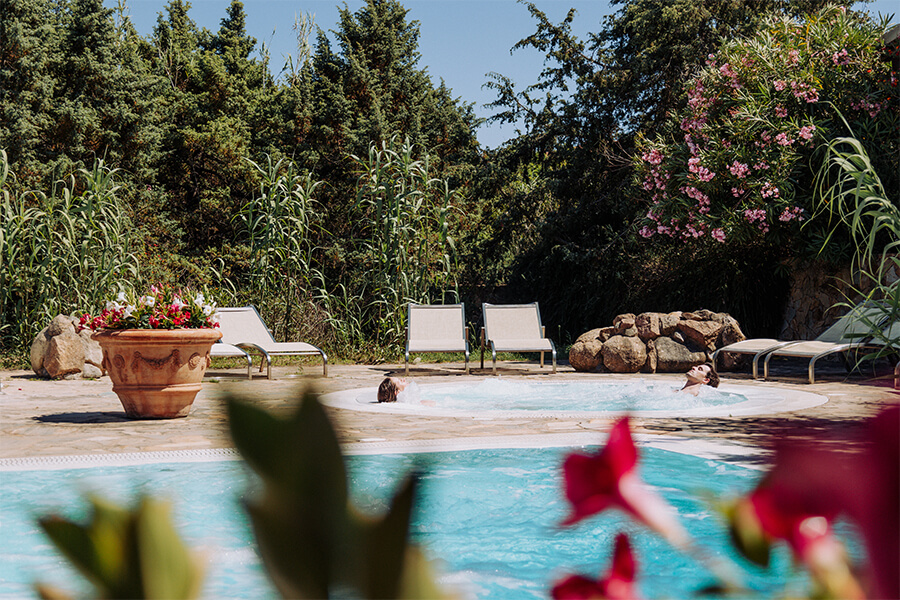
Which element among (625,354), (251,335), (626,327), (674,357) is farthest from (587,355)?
(251,335)

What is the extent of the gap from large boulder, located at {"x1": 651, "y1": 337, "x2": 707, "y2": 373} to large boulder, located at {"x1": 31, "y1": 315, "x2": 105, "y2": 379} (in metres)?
6.71

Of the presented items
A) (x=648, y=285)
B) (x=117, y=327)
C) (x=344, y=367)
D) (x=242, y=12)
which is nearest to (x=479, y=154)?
(x=648, y=285)

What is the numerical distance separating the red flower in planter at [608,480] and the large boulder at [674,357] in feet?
32.0

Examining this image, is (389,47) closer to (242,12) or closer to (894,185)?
(242,12)

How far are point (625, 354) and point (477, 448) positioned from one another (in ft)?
18.3

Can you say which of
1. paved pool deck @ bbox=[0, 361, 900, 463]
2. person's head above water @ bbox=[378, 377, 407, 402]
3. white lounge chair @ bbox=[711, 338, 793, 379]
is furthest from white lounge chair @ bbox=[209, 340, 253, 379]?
white lounge chair @ bbox=[711, 338, 793, 379]

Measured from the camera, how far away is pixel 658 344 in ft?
31.8

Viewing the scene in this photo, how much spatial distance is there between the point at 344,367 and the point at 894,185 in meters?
7.66

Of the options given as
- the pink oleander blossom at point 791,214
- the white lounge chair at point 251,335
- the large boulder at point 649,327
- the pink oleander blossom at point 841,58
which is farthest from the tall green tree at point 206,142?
the pink oleander blossom at point 841,58

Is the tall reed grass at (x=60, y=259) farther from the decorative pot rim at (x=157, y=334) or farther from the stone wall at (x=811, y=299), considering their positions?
the stone wall at (x=811, y=299)

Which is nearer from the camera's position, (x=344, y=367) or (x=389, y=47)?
(x=344, y=367)

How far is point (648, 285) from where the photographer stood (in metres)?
13.2

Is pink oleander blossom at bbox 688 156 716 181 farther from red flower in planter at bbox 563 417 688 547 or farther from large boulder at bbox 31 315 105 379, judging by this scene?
red flower in planter at bbox 563 417 688 547

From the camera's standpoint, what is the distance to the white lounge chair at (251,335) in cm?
859
